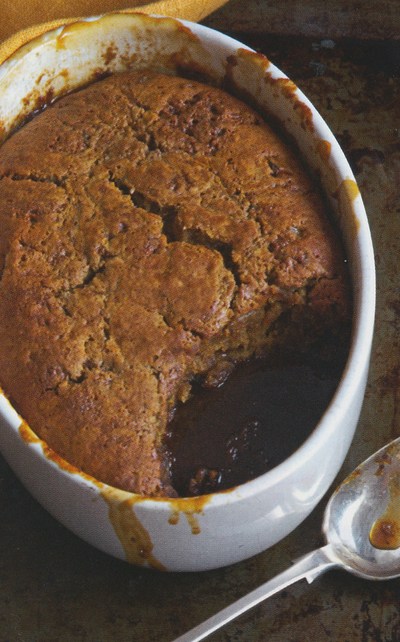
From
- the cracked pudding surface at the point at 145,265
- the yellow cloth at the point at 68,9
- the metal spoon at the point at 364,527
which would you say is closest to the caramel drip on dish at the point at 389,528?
the metal spoon at the point at 364,527

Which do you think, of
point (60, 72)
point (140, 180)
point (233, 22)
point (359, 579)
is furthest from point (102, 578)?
point (233, 22)

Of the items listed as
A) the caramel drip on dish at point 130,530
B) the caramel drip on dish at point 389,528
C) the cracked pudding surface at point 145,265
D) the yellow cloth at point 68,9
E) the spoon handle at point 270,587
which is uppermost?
the yellow cloth at point 68,9

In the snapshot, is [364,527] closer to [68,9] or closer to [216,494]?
[216,494]

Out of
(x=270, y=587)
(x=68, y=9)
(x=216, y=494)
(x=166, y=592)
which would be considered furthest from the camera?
(x=68, y=9)

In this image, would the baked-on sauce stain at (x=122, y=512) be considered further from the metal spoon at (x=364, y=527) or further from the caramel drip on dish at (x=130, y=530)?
the metal spoon at (x=364, y=527)

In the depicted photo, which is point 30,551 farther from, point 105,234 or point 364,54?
point 364,54

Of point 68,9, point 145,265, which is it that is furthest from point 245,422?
point 68,9
